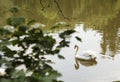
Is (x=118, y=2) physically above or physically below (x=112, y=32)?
above

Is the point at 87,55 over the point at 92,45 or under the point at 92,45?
under

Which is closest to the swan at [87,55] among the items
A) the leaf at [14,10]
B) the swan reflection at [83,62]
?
the swan reflection at [83,62]

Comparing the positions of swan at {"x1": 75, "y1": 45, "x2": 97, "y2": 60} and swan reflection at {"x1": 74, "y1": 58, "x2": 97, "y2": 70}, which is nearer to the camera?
swan reflection at {"x1": 74, "y1": 58, "x2": 97, "y2": 70}

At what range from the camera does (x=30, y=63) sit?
5.46ft

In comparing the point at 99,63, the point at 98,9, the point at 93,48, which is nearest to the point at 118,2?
the point at 98,9

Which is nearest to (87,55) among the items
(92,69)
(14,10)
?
(92,69)

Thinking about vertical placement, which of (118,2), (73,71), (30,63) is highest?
(118,2)

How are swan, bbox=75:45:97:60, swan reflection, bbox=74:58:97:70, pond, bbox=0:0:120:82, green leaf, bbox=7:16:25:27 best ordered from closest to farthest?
green leaf, bbox=7:16:25:27, pond, bbox=0:0:120:82, swan reflection, bbox=74:58:97:70, swan, bbox=75:45:97:60

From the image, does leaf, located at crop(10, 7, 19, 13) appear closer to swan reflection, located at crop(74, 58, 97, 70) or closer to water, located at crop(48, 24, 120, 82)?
water, located at crop(48, 24, 120, 82)

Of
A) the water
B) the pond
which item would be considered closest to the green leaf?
the pond

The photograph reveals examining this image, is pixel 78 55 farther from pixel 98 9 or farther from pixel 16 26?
pixel 98 9

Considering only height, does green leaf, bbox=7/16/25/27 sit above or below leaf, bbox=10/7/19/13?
below

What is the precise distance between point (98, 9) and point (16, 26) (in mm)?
26863

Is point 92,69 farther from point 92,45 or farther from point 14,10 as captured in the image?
point 14,10
